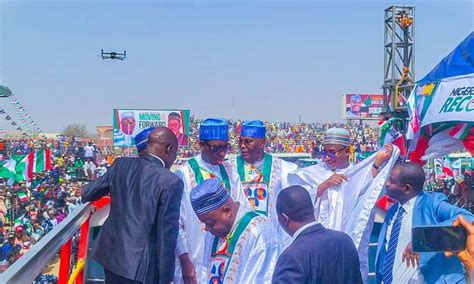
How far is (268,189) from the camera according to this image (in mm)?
4664

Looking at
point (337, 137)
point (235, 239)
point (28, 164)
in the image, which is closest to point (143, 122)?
point (28, 164)

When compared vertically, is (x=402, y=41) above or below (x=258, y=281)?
above

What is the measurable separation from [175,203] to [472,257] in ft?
5.97

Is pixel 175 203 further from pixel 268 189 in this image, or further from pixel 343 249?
pixel 268 189

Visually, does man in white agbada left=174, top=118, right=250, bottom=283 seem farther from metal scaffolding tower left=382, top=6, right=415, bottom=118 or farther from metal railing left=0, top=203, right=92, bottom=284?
metal scaffolding tower left=382, top=6, right=415, bottom=118

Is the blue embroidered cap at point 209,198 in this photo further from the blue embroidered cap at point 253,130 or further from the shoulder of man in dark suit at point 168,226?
the blue embroidered cap at point 253,130

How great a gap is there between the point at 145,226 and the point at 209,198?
0.61 metres

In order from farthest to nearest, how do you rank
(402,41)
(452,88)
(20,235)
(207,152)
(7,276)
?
(402,41), (20,235), (207,152), (452,88), (7,276)

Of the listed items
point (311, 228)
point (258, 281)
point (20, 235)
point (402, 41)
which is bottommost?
point (20, 235)

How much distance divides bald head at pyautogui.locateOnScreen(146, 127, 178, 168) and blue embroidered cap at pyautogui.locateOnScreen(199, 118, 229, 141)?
0.91 m

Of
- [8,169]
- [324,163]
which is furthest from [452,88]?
[8,169]

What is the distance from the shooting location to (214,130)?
4395 millimetres

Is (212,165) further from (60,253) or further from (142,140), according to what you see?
(60,253)

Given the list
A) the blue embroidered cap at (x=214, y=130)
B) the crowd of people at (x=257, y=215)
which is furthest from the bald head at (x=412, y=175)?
the blue embroidered cap at (x=214, y=130)
